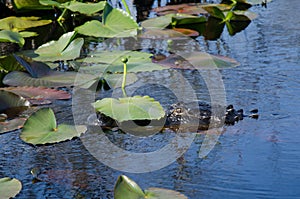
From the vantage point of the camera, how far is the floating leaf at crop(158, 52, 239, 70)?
158 inches

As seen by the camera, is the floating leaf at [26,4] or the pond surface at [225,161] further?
the floating leaf at [26,4]

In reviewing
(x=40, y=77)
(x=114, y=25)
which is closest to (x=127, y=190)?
(x=40, y=77)

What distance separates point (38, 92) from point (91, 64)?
0.71m

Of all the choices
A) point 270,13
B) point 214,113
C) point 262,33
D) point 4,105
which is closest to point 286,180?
point 214,113

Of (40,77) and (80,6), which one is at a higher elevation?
(80,6)

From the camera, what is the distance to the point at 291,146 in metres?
2.76

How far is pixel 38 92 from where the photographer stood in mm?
3535

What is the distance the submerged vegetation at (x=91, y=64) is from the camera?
2990mm

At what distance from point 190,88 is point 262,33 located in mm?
1491

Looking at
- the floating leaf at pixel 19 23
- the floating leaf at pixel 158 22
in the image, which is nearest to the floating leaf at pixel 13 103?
the floating leaf at pixel 19 23

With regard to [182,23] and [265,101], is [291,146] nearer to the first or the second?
[265,101]

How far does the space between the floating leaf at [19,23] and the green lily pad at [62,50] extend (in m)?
0.82

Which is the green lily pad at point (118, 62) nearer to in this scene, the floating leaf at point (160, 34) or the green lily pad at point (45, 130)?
the floating leaf at point (160, 34)

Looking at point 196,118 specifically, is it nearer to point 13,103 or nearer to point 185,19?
point 13,103
